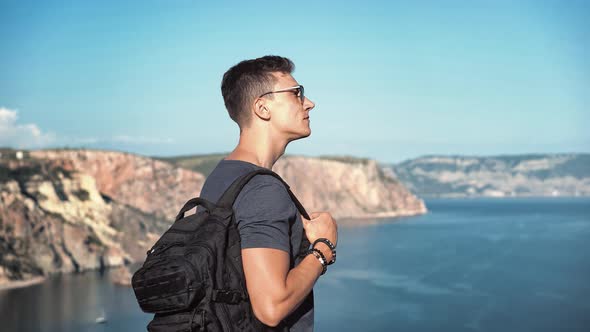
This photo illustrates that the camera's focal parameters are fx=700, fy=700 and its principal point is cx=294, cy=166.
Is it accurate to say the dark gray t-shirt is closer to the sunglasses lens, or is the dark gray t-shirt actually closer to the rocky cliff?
the sunglasses lens

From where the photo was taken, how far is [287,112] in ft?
7.81

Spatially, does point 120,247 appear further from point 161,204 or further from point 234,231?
point 234,231

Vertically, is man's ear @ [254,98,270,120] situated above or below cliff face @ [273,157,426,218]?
above

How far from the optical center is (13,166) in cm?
6956

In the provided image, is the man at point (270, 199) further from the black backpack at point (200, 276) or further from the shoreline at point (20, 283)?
the shoreline at point (20, 283)

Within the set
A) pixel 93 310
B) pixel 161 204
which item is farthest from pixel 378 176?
pixel 93 310

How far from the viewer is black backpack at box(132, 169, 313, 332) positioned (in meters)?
1.89

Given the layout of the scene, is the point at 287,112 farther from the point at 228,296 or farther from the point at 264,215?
the point at 228,296

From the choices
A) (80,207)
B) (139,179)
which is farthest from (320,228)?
(139,179)

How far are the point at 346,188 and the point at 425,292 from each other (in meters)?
83.1

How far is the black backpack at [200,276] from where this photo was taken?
1.89 meters

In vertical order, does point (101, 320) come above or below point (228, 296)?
below

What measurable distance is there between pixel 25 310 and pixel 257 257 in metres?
48.6

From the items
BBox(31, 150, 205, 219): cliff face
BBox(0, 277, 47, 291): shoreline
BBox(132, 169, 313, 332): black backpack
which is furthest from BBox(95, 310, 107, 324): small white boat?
BBox(132, 169, 313, 332): black backpack
